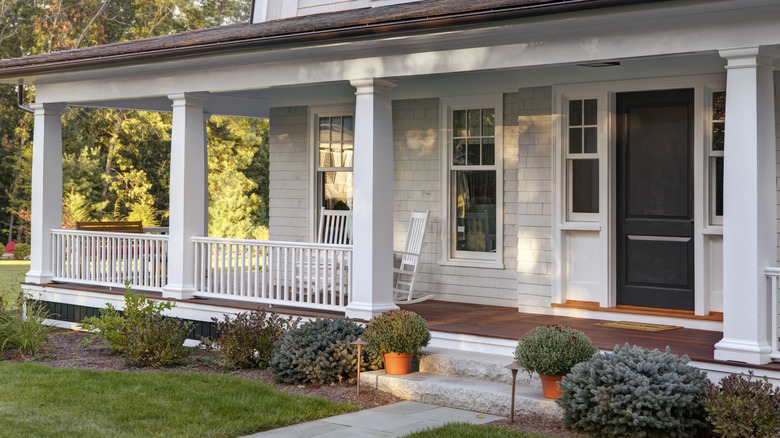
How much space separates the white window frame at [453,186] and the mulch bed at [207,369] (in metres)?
2.91

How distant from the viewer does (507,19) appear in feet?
23.8

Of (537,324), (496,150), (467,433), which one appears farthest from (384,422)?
(496,150)

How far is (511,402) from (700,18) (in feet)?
10.7

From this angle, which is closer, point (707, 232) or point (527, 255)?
point (707, 232)

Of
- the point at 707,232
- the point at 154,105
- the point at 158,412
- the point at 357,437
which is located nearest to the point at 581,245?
the point at 707,232

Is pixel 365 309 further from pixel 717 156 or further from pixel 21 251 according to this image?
pixel 21 251

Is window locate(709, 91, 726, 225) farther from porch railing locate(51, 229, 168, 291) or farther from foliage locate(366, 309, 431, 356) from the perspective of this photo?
porch railing locate(51, 229, 168, 291)

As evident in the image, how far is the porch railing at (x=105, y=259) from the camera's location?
36.0ft

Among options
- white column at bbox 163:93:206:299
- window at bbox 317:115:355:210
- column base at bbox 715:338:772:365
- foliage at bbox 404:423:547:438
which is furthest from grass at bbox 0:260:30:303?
column base at bbox 715:338:772:365

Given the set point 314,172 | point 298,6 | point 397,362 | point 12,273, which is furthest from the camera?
point 12,273

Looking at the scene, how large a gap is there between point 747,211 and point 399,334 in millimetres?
3008

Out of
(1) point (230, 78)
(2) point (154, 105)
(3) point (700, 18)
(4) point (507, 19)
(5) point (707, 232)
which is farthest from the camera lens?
(2) point (154, 105)

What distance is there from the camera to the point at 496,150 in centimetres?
1008

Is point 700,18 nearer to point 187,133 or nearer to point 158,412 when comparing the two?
point 158,412
